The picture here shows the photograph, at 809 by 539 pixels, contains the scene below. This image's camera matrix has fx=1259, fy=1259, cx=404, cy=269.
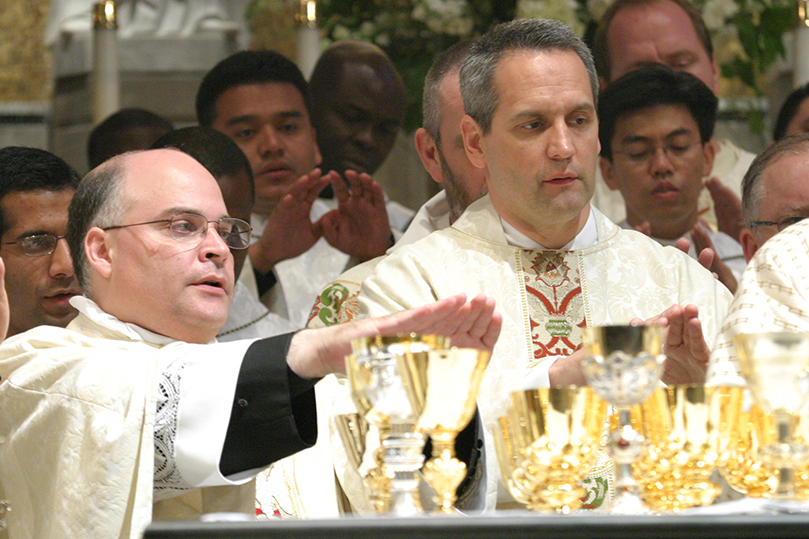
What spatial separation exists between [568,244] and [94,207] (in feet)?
4.64

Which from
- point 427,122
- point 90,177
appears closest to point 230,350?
point 90,177

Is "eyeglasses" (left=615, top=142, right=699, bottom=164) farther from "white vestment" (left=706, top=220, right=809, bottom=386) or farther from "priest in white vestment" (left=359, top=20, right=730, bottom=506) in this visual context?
"white vestment" (left=706, top=220, right=809, bottom=386)

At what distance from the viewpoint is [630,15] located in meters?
5.48

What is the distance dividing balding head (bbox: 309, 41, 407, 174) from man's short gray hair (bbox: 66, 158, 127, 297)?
2200 mm

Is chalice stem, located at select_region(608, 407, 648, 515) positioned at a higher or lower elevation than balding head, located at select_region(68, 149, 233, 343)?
lower

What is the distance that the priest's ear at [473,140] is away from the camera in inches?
151

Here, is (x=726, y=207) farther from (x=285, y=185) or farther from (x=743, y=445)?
(x=743, y=445)

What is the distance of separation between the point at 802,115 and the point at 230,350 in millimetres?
3183

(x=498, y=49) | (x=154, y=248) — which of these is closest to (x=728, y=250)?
(x=498, y=49)

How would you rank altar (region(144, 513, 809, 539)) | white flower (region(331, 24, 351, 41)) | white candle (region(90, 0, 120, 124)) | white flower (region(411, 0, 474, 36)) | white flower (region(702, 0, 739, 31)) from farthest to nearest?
white flower (region(331, 24, 351, 41)) → white flower (region(702, 0, 739, 31)) → white flower (region(411, 0, 474, 36)) → white candle (region(90, 0, 120, 124)) → altar (region(144, 513, 809, 539))

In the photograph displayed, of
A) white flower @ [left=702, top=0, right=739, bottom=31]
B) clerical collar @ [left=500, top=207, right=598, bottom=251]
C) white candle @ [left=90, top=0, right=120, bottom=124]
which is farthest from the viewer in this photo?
white flower @ [left=702, top=0, right=739, bottom=31]

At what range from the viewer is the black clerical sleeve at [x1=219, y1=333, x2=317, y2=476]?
2.96 meters

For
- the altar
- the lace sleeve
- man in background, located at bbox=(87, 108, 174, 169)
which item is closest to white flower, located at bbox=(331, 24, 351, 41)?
man in background, located at bbox=(87, 108, 174, 169)

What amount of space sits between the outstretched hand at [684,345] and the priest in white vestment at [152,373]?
0.44 m
